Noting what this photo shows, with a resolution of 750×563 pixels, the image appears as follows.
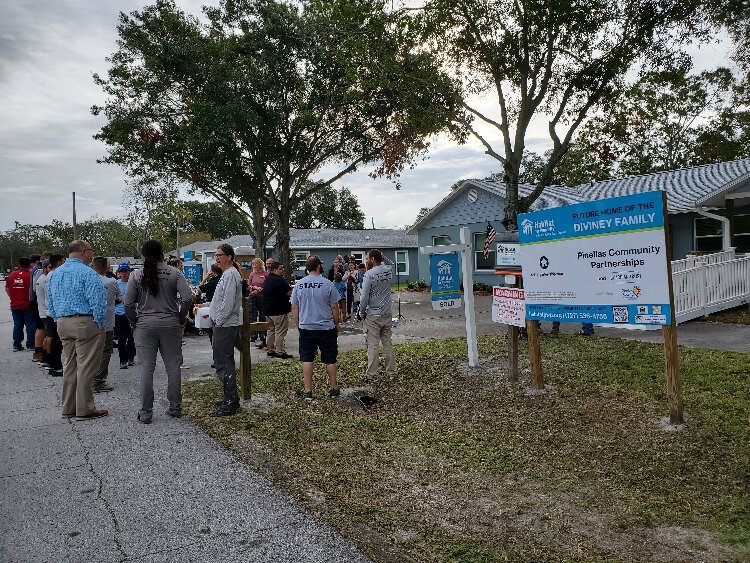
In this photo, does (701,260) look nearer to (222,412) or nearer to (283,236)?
(222,412)

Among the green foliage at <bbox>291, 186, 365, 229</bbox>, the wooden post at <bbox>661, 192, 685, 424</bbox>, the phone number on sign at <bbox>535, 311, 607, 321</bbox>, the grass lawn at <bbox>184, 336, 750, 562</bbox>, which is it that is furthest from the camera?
the green foliage at <bbox>291, 186, 365, 229</bbox>

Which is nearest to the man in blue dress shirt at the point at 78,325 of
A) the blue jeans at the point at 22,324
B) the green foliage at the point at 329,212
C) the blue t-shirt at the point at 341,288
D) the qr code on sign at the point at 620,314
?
the qr code on sign at the point at 620,314

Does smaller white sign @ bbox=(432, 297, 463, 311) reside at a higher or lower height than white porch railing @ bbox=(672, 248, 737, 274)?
lower

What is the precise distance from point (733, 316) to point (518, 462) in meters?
10.8

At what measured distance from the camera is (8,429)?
20.1 feet

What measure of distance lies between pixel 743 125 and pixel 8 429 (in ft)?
116

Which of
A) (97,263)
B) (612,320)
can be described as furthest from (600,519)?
(97,263)

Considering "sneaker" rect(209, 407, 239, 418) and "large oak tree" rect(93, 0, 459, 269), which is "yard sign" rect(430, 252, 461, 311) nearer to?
"sneaker" rect(209, 407, 239, 418)

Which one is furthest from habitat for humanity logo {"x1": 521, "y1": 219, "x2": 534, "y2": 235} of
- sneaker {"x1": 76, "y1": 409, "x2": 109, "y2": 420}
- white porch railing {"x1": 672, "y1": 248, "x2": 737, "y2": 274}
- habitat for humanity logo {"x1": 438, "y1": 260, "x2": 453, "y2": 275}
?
white porch railing {"x1": 672, "y1": 248, "x2": 737, "y2": 274}

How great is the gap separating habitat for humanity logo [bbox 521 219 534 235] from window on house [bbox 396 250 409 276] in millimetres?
30438

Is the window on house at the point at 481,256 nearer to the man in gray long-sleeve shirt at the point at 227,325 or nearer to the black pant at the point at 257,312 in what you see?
the black pant at the point at 257,312

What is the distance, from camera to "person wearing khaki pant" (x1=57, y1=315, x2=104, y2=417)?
6465mm

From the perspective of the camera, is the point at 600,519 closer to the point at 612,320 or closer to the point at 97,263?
the point at 612,320

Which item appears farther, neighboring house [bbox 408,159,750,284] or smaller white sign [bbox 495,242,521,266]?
neighboring house [bbox 408,159,750,284]
